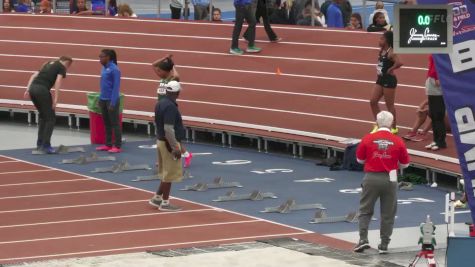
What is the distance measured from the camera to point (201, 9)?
3088 cm

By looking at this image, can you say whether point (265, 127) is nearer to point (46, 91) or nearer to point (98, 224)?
point (46, 91)

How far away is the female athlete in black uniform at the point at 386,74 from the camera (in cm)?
2194

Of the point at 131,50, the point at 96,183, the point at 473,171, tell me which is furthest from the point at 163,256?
the point at 131,50

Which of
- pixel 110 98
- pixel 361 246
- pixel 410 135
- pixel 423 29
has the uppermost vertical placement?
pixel 423 29

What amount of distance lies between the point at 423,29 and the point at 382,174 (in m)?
1.68

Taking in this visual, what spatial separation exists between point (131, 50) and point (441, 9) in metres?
14.2

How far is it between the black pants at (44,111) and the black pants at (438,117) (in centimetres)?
607

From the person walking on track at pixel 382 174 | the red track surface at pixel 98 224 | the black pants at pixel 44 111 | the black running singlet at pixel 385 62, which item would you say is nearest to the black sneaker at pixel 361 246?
the person walking on track at pixel 382 174

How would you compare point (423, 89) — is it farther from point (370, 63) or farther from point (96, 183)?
point (96, 183)

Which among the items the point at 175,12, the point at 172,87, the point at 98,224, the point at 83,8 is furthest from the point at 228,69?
the point at 98,224

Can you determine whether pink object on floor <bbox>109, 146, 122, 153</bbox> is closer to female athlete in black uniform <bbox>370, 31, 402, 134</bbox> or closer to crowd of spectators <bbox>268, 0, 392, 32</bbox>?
female athlete in black uniform <bbox>370, 31, 402, 134</bbox>

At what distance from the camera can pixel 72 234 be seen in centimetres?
1736

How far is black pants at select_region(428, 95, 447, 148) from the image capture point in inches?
848

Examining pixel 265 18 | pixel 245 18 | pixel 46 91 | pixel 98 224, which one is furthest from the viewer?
pixel 265 18
